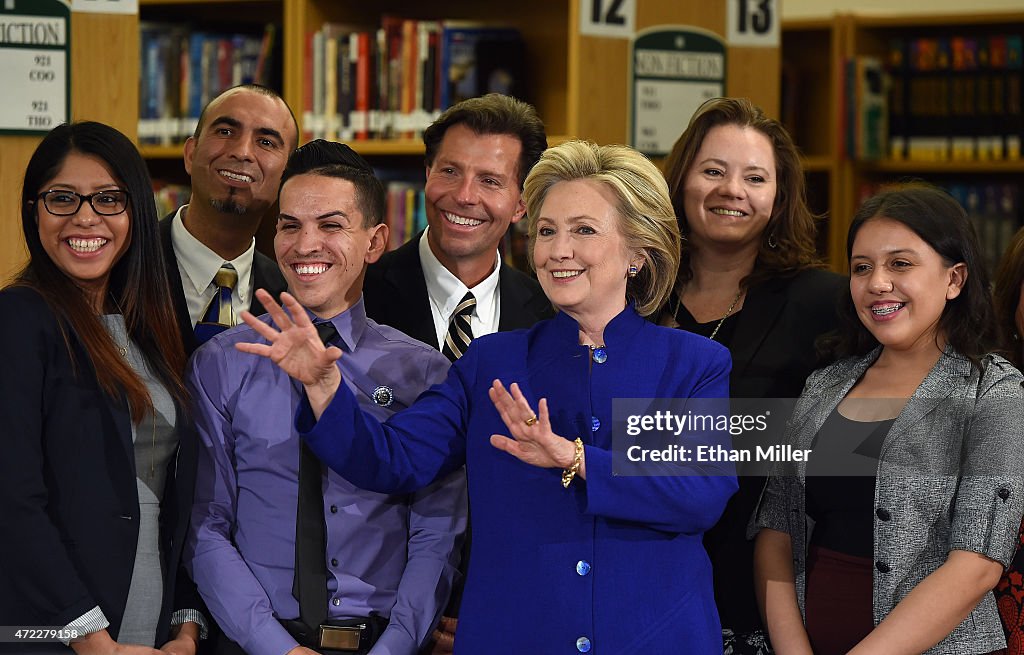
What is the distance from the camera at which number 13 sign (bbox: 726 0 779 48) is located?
15.1 ft

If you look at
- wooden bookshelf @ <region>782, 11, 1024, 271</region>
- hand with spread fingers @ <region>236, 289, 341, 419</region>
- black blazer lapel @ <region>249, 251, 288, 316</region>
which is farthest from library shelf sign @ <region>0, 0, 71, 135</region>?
wooden bookshelf @ <region>782, 11, 1024, 271</region>

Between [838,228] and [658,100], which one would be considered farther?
[838,228]

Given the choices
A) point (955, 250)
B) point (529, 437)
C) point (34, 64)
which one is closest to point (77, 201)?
point (529, 437)

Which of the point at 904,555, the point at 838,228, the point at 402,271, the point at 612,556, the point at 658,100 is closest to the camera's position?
the point at 612,556

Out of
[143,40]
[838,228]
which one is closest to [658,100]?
[838,228]

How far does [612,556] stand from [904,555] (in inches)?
24.3

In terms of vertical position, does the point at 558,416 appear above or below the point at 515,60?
below

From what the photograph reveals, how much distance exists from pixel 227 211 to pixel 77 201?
0.90 metres

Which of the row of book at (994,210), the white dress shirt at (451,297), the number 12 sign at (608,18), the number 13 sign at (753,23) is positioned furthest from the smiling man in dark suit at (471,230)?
the row of book at (994,210)

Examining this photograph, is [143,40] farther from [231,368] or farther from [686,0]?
[231,368]

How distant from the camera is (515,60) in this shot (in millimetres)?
4512

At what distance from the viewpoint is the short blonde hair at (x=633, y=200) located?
7.34 feet

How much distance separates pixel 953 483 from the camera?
2332mm

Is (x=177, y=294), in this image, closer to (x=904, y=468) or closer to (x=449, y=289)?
(x=449, y=289)
